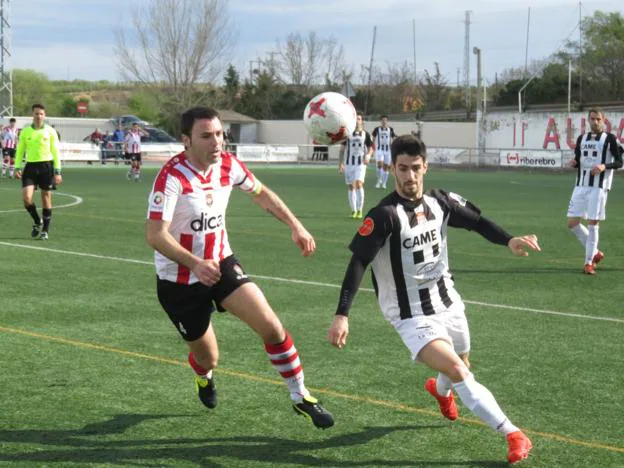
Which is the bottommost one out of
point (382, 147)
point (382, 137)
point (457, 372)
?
point (457, 372)

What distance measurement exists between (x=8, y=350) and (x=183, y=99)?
7705 centimetres

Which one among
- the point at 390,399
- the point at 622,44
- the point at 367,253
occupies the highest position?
the point at 622,44

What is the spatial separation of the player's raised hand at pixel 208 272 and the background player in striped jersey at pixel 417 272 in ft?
2.36

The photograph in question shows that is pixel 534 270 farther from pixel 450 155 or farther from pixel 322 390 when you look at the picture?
pixel 450 155

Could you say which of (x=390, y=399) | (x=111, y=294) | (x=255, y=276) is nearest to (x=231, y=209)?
(x=255, y=276)

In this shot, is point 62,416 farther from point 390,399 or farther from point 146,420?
point 390,399

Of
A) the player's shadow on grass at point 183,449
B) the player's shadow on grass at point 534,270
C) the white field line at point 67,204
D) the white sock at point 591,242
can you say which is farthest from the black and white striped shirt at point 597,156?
the white field line at point 67,204

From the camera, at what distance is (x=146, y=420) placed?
22.3 ft

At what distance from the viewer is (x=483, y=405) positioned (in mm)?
5895

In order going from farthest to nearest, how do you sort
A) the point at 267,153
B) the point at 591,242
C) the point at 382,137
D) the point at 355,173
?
the point at 267,153 → the point at 382,137 → the point at 355,173 → the point at 591,242

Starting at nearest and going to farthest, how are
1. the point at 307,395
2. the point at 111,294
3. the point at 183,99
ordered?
the point at 307,395 → the point at 111,294 → the point at 183,99

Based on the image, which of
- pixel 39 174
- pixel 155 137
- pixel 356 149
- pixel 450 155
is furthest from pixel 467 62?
pixel 39 174

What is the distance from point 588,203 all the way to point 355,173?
951 cm

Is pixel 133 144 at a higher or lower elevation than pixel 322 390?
higher
